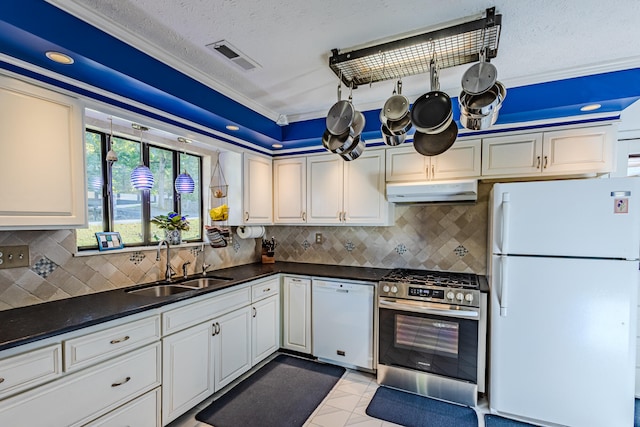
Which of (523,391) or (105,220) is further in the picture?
(105,220)

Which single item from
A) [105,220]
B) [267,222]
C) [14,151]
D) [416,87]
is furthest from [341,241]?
[14,151]

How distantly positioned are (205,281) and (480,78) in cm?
264

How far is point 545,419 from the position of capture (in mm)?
2188

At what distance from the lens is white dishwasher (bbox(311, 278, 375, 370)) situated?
284 centimetres

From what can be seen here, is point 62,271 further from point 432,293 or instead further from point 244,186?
point 432,293

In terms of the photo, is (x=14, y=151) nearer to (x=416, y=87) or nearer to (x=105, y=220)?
(x=105, y=220)

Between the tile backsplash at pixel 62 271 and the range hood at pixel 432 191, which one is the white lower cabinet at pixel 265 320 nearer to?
the tile backsplash at pixel 62 271

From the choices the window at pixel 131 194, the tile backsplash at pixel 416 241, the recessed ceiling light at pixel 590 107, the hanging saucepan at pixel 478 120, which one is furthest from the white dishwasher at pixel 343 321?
the recessed ceiling light at pixel 590 107

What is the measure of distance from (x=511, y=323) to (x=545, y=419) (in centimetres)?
70

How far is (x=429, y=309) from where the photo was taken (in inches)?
98.2

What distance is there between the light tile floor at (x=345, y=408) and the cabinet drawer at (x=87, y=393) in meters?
0.57

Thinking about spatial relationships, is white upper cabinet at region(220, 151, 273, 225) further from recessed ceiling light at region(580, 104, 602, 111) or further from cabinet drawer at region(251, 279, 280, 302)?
recessed ceiling light at region(580, 104, 602, 111)

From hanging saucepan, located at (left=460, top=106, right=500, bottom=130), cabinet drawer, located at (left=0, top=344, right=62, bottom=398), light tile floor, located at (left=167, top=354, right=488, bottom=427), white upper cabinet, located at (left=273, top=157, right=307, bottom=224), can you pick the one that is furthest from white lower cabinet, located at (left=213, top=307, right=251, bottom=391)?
hanging saucepan, located at (left=460, top=106, right=500, bottom=130)

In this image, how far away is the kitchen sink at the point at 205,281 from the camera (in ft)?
9.04
